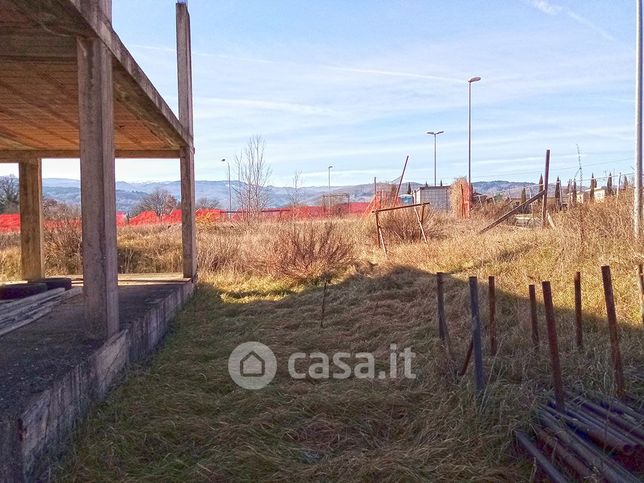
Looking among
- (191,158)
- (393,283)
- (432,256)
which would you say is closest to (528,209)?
(432,256)

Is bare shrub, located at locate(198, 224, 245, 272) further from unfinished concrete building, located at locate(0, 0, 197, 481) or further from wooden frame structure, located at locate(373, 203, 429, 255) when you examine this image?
unfinished concrete building, located at locate(0, 0, 197, 481)

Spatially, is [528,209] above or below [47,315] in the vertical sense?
above

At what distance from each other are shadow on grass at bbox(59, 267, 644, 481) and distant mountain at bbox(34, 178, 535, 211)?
29.5 feet

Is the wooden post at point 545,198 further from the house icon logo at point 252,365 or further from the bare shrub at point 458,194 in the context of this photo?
the house icon logo at point 252,365

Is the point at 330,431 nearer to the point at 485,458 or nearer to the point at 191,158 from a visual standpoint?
the point at 485,458

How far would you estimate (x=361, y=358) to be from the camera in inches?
223

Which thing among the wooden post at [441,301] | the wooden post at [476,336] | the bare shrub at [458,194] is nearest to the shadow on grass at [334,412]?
the wooden post at [476,336]

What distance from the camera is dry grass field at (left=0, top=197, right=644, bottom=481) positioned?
3.32 meters

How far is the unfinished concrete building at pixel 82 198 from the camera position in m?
3.00

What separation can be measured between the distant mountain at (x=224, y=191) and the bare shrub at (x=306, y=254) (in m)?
3.15

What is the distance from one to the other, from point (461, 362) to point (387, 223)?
10926mm

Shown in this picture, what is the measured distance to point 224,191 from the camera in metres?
117

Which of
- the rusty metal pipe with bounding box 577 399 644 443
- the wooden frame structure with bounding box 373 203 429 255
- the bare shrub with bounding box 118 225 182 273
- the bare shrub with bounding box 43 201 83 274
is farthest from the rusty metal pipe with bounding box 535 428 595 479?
the bare shrub with bounding box 43 201 83 274

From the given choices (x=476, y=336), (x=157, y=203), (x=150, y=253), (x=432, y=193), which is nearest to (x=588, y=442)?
(x=476, y=336)
